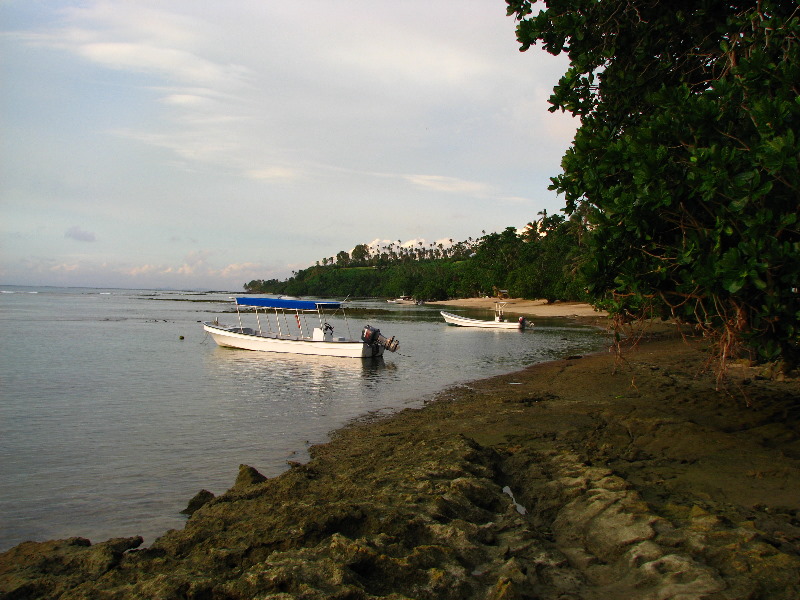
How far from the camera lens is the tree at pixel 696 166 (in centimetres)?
675

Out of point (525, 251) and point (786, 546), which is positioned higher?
point (525, 251)

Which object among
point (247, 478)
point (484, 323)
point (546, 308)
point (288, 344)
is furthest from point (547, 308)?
point (247, 478)

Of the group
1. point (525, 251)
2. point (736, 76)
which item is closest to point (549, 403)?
point (736, 76)

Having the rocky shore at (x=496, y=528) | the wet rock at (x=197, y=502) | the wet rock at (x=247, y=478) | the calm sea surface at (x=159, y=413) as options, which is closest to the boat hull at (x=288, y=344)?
the calm sea surface at (x=159, y=413)

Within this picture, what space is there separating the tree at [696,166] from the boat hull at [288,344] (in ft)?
56.0

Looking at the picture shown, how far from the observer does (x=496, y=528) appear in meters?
5.91

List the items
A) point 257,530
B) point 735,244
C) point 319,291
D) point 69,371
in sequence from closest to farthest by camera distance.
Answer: point 257,530, point 735,244, point 69,371, point 319,291

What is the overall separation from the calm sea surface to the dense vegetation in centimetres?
2053

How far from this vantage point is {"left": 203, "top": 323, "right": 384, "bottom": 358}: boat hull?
85.8 ft

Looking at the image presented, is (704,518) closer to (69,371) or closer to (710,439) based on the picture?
(710,439)

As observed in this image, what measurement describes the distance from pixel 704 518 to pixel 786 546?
2.31 feet

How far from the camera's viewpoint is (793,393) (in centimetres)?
1203

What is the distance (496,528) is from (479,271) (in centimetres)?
10435

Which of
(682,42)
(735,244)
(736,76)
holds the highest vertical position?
(682,42)
